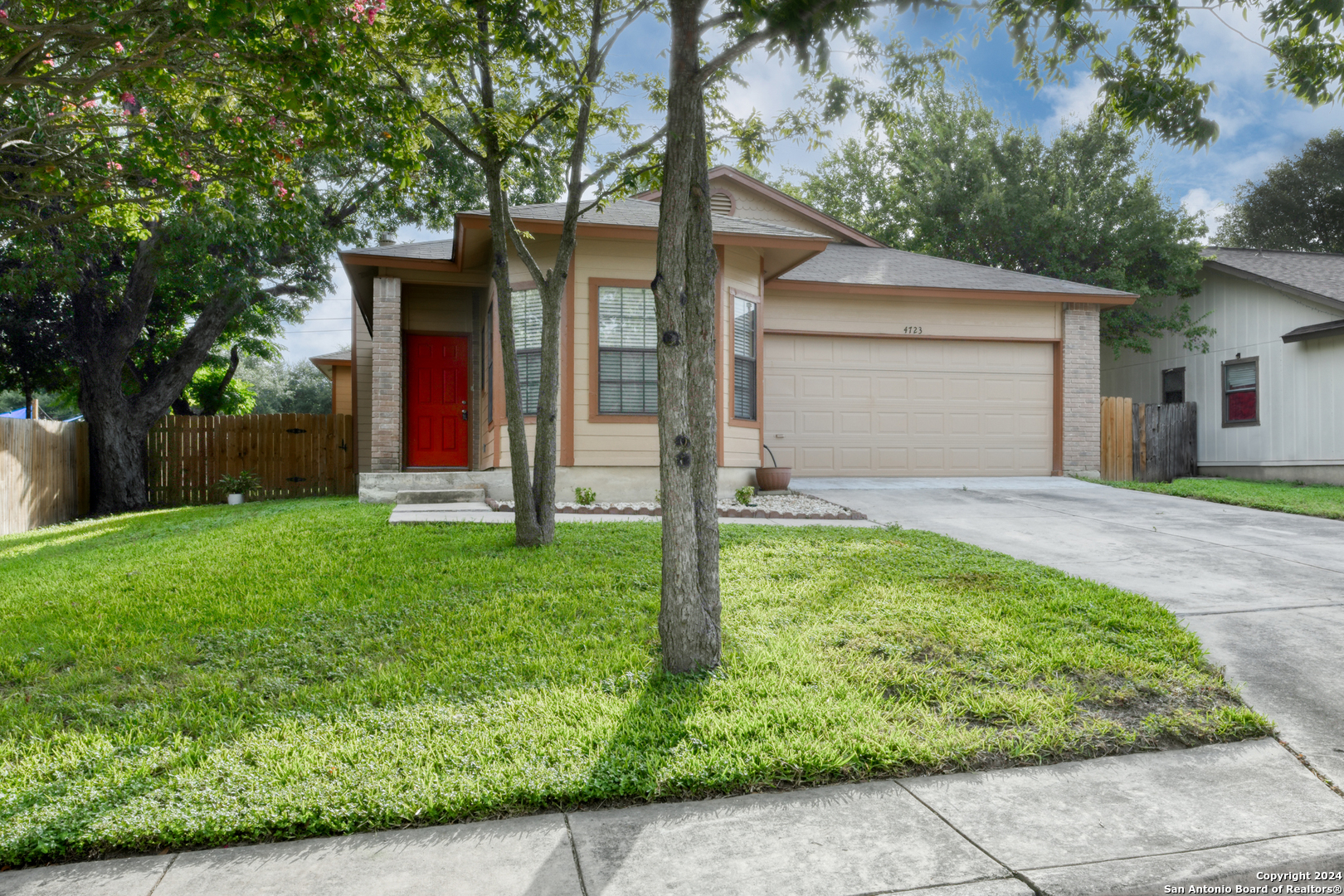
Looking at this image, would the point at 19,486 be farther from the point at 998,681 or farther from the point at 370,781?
the point at 998,681

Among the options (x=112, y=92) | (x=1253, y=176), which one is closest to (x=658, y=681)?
(x=112, y=92)

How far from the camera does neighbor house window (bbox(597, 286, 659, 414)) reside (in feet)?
32.4

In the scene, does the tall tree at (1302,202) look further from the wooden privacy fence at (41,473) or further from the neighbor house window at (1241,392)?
the wooden privacy fence at (41,473)

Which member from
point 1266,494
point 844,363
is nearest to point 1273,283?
point 1266,494

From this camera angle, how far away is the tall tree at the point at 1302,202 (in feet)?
84.7

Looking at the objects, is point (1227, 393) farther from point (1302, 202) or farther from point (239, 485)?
point (239, 485)

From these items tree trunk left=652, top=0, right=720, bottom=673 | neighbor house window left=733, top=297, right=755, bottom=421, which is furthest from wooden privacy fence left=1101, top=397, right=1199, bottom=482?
tree trunk left=652, top=0, right=720, bottom=673

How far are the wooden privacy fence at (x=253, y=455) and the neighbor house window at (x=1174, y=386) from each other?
16932 mm

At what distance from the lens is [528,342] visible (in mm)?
9867

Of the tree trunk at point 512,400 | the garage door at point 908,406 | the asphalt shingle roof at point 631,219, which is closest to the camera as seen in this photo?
the tree trunk at point 512,400

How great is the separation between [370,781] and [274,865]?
41 centimetres

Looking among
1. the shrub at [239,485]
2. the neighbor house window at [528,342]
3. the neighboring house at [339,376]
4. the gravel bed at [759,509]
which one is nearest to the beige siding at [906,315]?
the gravel bed at [759,509]

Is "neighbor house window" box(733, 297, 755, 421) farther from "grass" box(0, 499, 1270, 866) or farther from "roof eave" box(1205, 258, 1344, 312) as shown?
"roof eave" box(1205, 258, 1344, 312)

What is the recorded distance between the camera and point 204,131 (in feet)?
21.4
